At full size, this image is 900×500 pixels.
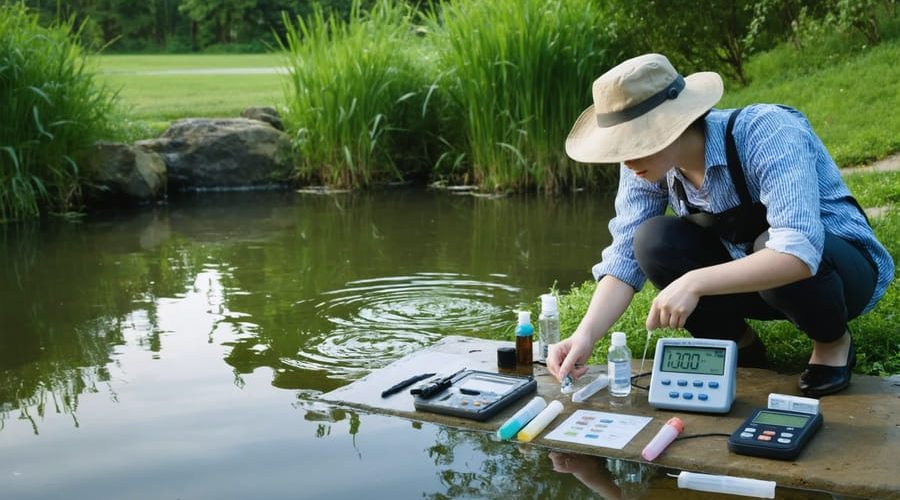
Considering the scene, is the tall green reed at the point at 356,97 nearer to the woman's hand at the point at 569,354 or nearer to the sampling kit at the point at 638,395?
the sampling kit at the point at 638,395

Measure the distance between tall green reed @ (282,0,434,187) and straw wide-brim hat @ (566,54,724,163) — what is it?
6.96m

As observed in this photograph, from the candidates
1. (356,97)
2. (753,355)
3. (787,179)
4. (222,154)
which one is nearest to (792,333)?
(753,355)

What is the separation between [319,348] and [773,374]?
6.60 ft

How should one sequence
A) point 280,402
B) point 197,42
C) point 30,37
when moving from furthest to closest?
point 197,42 < point 30,37 < point 280,402

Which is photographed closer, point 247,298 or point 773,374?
point 773,374

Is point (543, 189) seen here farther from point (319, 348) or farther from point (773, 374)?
point (773, 374)

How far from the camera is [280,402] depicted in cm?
410

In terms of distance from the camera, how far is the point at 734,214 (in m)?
3.42

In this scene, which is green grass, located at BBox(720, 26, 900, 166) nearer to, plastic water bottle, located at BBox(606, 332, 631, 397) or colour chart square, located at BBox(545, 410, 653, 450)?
plastic water bottle, located at BBox(606, 332, 631, 397)

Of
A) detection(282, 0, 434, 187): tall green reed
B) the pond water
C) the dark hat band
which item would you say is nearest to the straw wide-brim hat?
the dark hat band

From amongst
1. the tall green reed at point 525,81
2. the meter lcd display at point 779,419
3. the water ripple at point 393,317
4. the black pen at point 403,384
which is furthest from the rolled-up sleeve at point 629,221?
the tall green reed at point 525,81

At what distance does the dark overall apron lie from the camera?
329 cm

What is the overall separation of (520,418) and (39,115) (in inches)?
271

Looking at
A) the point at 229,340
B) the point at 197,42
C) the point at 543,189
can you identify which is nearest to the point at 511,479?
the point at 229,340
